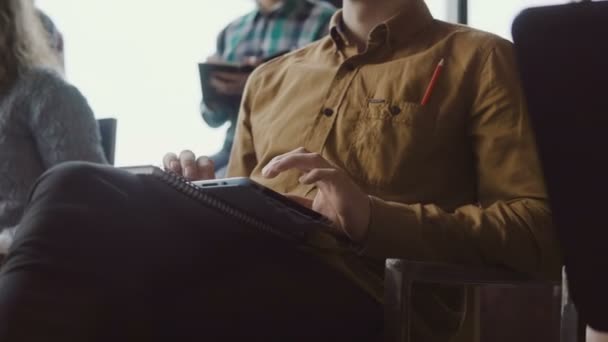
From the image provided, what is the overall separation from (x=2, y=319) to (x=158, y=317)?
0.23m

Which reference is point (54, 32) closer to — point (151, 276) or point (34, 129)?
point (34, 129)

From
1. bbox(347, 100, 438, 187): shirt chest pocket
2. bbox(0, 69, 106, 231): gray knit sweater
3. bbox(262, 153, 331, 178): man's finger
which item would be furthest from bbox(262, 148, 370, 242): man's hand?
Answer: bbox(0, 69, 106, 231): gray knit sweater

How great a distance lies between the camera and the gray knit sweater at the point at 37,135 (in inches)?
81.0

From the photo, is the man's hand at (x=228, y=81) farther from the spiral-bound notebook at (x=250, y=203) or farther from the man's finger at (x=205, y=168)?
the spiral-bound notebook at (x=250, y=203)

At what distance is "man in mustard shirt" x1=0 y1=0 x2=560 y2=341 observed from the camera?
1028mm

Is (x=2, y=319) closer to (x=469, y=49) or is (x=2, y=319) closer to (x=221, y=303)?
(x=221, y=303)

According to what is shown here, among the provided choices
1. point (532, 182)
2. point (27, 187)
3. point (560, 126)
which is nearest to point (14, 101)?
point (27, 187)

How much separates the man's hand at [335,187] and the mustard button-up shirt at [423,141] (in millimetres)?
20

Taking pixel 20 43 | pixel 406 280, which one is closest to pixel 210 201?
pixel 406 280

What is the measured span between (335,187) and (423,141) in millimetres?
236

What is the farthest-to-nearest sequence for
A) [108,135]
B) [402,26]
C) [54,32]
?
[54,32], [108,135], [402,26]

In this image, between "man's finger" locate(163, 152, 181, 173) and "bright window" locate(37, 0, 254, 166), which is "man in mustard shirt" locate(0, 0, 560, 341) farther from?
"bright window" locate(37, 0, 254, 166)

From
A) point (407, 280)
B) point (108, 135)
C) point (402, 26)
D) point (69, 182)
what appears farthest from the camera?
point (108, 135)

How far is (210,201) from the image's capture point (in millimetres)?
1093
